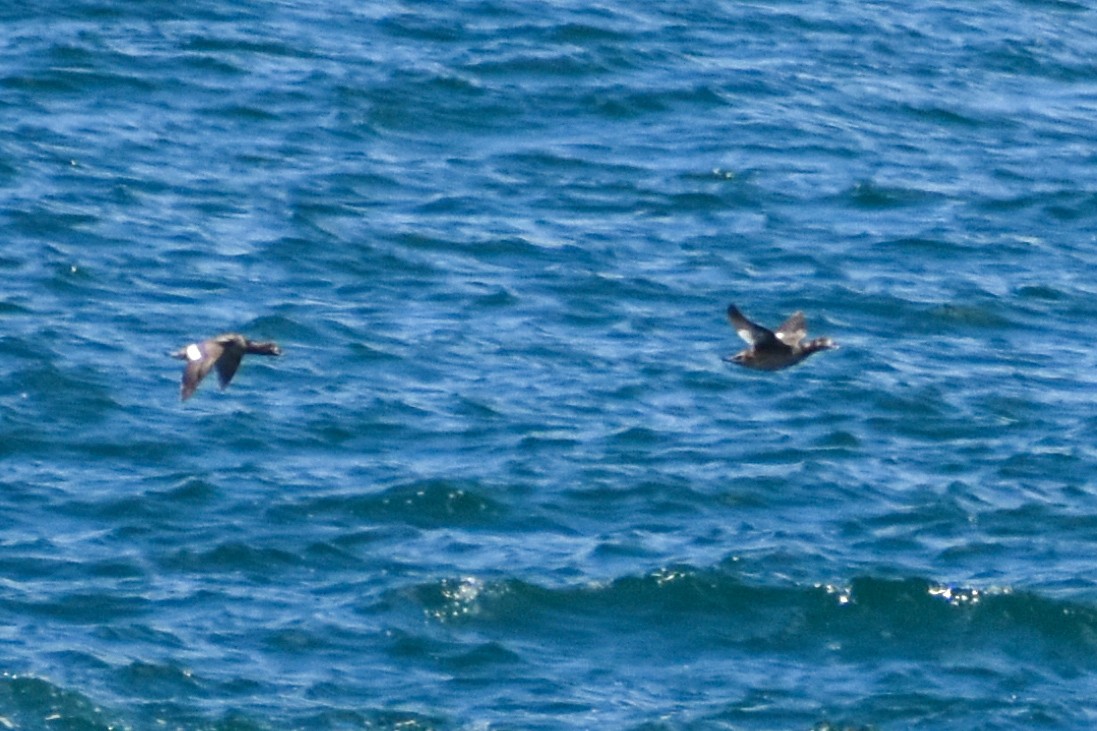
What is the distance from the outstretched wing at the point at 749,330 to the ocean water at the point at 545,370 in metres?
3.00

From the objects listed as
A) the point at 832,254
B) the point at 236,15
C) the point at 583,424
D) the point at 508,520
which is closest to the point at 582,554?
the point at 508,520

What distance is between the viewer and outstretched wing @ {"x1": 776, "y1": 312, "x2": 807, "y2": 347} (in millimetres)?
21281

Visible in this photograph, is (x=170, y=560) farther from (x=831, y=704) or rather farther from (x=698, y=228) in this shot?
(x=698, y=228)

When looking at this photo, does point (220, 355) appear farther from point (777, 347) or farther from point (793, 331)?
point (793, 331)

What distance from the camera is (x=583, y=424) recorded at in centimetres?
2647

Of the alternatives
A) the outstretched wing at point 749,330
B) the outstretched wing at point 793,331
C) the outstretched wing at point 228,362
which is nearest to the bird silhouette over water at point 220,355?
the outstretched wing at point 228,362

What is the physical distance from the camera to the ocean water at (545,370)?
73.9 ft

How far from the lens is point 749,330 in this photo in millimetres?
20094

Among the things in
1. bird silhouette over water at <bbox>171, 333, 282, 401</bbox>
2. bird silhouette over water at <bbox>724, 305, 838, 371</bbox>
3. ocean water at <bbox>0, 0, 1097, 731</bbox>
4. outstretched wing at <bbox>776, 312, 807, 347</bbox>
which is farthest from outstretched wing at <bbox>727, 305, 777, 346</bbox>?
bird silhouette over water at <bbox>171, 333, 282, 401</bbox>

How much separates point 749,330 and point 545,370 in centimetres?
760

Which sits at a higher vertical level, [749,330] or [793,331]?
[749,330]

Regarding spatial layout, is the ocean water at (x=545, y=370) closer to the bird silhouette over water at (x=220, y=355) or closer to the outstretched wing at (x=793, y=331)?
the bird silhouette over water at (x=220, y=355)

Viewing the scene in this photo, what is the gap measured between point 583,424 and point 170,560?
4.65m

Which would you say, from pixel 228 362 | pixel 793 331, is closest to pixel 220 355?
pixel 228 362
